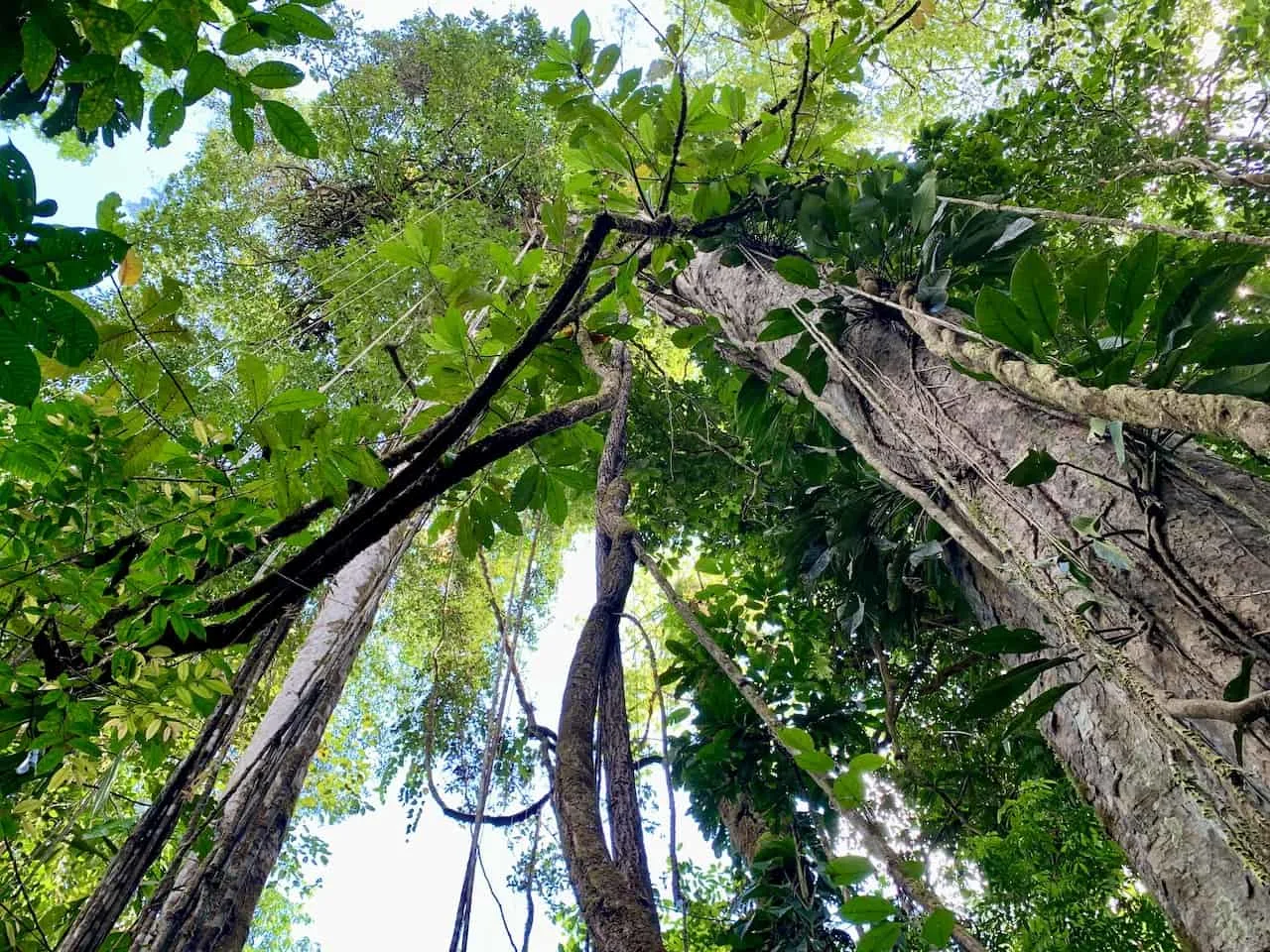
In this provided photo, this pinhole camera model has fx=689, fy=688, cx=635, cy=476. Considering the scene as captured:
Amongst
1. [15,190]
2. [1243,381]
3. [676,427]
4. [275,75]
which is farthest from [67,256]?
[676,427]

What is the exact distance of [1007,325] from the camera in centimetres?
80

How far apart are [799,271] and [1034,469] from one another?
551 millimetres

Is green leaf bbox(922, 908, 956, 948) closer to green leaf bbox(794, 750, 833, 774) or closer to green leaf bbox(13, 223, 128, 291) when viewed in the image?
green leaf bbox(794, 750, 833, 774)

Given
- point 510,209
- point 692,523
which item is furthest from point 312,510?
point 510,209

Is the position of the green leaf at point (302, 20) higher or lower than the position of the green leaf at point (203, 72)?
higher

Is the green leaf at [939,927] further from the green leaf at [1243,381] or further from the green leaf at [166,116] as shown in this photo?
the green leaf at [166,116]

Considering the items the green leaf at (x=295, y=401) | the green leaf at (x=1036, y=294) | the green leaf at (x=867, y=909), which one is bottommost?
the green leaf at (x=867, y=909)

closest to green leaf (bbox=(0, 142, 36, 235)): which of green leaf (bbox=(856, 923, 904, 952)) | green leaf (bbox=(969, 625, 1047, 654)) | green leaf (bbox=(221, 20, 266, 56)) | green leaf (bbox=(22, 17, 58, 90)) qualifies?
green leaf (bbox=(22, 17, 58, 90))

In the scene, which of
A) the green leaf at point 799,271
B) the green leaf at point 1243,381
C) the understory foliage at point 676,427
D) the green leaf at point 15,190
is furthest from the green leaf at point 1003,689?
the green leaf at point 15,190

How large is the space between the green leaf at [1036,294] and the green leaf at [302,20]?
2.44 feet

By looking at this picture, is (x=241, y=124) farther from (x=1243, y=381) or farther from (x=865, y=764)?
(x=1243, y=381)

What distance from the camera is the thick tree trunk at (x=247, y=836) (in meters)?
0.85

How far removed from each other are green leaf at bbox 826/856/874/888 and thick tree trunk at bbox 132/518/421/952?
2.42 feet

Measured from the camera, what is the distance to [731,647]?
205 centimetres
